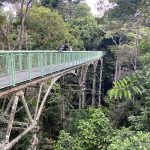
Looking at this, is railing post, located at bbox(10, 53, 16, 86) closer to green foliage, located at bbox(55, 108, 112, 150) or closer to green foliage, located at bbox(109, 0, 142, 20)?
green foliage, located at bbox(55, 108, 112, 150)

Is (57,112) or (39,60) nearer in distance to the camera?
(39,60)

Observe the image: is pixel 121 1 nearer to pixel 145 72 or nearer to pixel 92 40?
pixel 145 72

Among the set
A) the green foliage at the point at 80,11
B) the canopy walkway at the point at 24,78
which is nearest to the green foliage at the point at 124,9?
the canopy walkway at the point at 24,78

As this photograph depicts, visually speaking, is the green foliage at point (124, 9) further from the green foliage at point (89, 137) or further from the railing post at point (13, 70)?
the railing post at point (13, 70)

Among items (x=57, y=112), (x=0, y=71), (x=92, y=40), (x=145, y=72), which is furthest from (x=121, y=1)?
(x=92, y=40)

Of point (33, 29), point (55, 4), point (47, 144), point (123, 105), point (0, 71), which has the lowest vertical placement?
point (47, 144)

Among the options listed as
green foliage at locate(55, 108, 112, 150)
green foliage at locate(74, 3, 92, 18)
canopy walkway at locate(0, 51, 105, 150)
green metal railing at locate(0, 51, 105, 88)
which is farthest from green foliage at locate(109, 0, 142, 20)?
green foliage at locate(74, 3, 92, 18)

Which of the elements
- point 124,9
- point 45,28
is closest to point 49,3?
point 45,28

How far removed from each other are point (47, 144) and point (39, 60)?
6971 mm

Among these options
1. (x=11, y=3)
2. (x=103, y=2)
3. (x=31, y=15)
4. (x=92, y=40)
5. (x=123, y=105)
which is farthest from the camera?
(x=92, y=40)

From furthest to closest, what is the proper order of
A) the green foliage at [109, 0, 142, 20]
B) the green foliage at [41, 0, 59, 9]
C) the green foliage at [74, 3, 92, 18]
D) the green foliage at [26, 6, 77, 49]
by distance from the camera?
the green foliage at [74, 3, 92, 18] < the green foliage at [41, 0, 59, 9] < the green foliage at [26, 6, 77, 49] < the green foliage at [109, 0, 142, 20]

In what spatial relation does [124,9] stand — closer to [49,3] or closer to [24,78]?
[24,78]

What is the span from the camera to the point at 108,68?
3475 centimetres

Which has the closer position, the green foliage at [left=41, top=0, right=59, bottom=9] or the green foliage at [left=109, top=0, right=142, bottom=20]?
the green foliage at [left=109, top=0, right=142, bottom=20]
